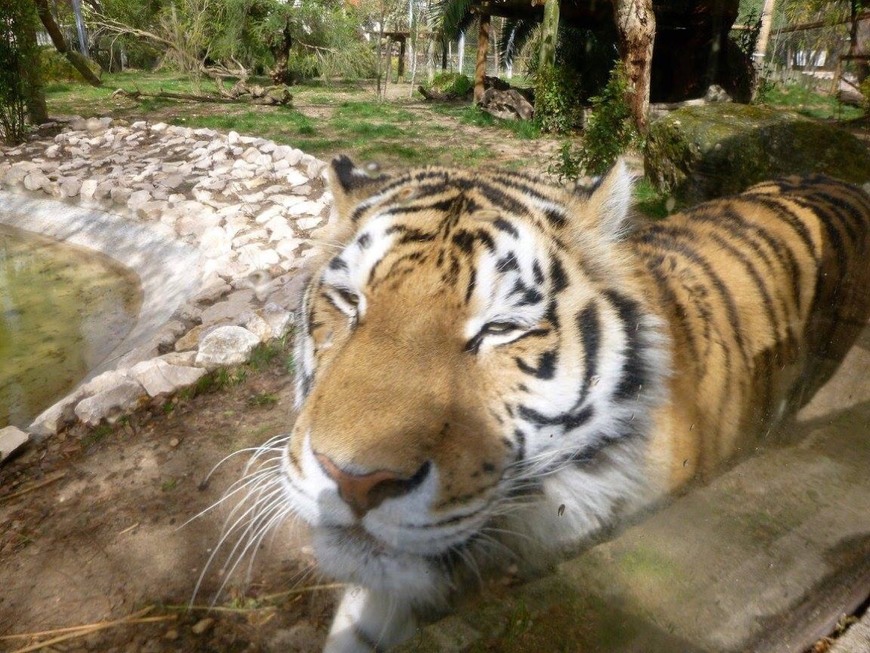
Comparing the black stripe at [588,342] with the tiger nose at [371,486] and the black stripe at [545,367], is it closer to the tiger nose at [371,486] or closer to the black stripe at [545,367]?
the black stripe at [545,367]

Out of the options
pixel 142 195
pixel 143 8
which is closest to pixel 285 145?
pixel 142 195

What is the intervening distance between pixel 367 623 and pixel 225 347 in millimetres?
2025

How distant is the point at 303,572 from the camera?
1729 mm

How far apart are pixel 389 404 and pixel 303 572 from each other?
2.76 ft

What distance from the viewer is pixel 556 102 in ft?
26.3

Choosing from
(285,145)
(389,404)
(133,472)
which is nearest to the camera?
(389,404)

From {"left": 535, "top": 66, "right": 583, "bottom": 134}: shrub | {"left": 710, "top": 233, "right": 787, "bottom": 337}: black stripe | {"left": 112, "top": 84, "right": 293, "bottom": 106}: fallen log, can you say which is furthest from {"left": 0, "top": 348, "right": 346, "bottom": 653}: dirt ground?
{"left": 112, "top": 84, "right": 293, "bottom": 106}: fallen log

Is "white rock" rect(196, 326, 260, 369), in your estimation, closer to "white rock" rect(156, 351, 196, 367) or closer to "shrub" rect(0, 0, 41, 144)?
"white rock" rect(156, 351, 196, 367)

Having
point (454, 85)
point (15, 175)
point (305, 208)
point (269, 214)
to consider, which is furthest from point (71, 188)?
point (454, 85)

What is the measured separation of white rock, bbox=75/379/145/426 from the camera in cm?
284

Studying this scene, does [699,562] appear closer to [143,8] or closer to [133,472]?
[133,472]

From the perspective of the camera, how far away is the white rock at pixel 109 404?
2842 mm

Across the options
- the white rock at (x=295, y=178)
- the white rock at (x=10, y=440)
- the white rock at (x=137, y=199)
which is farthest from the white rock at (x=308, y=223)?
the white rock at (x=10, y=440)

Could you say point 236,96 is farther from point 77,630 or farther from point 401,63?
point 77,630
